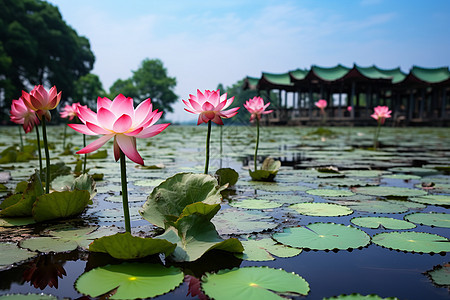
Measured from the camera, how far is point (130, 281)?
27.6 inches

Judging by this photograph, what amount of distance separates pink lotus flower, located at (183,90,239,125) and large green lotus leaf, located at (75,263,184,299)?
690 mm

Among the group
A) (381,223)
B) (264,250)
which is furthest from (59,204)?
(381,223)

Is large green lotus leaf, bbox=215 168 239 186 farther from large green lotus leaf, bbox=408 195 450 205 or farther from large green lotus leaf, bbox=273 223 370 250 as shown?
large green lotus leaf, bbox=408 195 450 205

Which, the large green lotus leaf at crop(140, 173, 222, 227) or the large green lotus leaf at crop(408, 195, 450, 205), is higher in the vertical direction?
the large green lotus leaf at crop(140, 173, 222, 227)

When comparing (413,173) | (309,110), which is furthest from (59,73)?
(413,173)

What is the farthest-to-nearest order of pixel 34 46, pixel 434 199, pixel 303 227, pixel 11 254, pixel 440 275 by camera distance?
pixel 34 46
pixel 434 199
pixel 303 227
pixel 11 254
pixel 440 275

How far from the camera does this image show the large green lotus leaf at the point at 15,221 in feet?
3.69

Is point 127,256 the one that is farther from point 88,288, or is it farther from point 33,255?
point 33,255

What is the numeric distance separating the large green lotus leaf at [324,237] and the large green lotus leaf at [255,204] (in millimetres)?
316

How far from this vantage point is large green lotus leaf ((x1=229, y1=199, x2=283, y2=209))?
142 cm

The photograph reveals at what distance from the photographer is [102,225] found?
1146 mm

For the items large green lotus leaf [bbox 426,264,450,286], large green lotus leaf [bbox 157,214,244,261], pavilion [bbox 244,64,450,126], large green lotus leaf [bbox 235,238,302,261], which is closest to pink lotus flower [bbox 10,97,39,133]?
large green lotus leaf [bbox 157,214,244,261]

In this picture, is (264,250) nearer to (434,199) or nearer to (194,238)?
(194,238)

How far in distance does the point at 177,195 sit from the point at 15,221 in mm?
595
